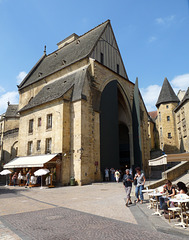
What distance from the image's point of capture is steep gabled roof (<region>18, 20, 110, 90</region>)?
23288 millimetres

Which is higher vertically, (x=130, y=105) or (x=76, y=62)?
(x=76, y=62)

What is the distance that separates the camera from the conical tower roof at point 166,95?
35778mm

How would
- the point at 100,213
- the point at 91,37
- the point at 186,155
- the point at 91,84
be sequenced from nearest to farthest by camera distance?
the point at 100,213 < the point at 186,155 < the point at 91,84 < the point at 91,37

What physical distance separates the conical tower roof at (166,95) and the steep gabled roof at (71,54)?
56.6 ft

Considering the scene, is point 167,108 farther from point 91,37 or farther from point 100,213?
point 100,213

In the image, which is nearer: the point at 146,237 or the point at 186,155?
the point at 146,237

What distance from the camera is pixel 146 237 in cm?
443

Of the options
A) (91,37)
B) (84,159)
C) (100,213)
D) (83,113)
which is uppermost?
(91,37)

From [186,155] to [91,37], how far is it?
756 inches

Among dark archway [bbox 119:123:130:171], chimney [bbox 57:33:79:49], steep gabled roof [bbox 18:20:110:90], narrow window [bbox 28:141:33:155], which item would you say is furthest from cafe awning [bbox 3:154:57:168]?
chimney [bbox 57:33:79:49]

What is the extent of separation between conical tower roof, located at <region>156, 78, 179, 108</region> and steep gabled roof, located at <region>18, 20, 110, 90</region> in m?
17.2

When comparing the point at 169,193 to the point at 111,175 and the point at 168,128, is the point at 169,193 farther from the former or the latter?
the point at 168,128

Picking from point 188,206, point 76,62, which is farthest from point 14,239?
point 76,62

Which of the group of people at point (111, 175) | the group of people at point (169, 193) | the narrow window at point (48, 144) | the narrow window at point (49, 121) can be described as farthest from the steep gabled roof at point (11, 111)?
the group of people at point (169, 193)
